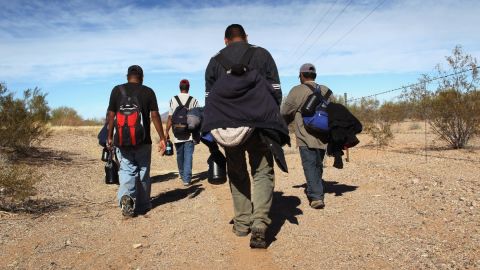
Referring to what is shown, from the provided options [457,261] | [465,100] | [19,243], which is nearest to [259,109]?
[457,261]

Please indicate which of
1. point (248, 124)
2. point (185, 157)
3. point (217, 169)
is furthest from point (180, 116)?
point (248, 124)

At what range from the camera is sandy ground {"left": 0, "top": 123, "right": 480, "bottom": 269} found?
4.09 metres

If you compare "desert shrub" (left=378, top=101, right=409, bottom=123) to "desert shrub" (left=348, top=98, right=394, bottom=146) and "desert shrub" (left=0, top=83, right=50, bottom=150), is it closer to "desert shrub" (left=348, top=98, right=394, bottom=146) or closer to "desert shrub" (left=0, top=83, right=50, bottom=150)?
"desert shrub" (left=348, top=98, right=394, bottom=146)

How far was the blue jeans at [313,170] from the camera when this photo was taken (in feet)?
20.0

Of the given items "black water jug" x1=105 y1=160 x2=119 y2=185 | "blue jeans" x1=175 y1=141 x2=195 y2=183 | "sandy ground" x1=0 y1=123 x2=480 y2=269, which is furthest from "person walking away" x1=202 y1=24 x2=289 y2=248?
"blue jeans" x1=175 y1=141 x2=195 y2=183

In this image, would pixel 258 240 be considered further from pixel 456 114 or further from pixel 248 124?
pixel 456 114

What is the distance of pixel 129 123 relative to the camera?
5949mm

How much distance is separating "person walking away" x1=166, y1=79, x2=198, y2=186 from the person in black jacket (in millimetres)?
3792

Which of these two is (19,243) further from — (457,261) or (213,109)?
(457,261)

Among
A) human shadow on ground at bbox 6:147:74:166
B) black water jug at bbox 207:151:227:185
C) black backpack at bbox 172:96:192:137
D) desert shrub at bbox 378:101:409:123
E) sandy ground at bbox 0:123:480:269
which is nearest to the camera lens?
sandy ground at bbox 0:123:480:269

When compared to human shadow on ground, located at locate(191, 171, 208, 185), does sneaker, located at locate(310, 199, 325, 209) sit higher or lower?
higher

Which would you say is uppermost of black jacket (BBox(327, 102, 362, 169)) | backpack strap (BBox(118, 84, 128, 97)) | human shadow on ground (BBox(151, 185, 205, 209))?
backpack strap (BBox(118, 84, 128, 97))

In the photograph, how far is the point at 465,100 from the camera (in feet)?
42.1

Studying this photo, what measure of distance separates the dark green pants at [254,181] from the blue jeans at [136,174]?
6.11ft
